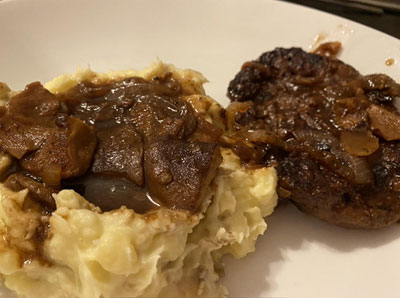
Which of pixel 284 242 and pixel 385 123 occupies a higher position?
pixel 385 123

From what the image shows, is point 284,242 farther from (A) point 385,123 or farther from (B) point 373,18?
(B) point 373,18

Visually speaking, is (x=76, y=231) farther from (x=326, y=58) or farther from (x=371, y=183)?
(x=326, y=58)

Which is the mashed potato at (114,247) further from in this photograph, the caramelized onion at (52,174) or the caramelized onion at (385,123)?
the caramelized onion at (385,123)

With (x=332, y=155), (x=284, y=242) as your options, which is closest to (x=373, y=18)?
(x=332, y=155)

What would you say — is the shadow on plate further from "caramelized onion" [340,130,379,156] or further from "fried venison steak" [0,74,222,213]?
"fried venison steak" [0,74,222,213]

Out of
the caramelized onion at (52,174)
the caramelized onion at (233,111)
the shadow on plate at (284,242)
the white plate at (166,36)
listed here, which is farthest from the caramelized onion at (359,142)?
the caramelized onion at (52,174)

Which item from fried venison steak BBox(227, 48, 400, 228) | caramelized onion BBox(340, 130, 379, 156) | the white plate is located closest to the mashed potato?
fried venison steak BBox(227, 48, 400, 228)

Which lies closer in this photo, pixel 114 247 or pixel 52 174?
pixel 114 247
